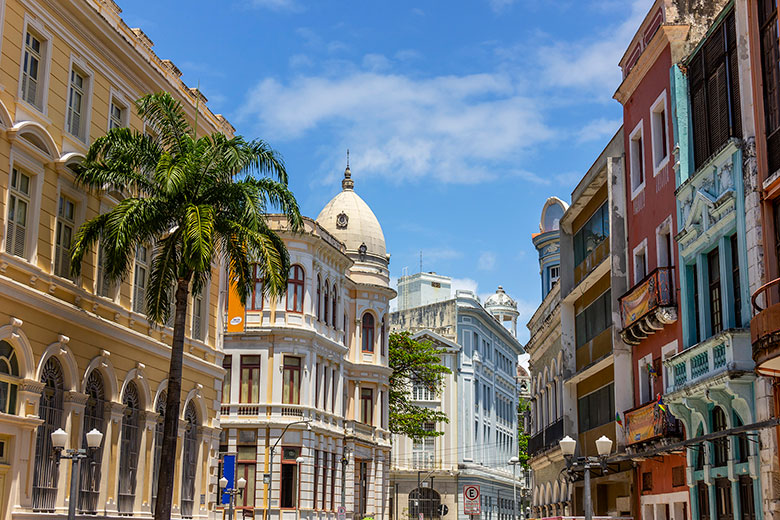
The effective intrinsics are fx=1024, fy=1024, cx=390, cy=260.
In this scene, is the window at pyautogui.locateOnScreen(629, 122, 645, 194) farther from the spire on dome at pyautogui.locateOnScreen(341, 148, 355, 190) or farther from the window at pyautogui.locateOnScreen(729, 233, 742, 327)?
the spire on dome at pyautogui.locateOnScreen(341, 148, 355, 190)

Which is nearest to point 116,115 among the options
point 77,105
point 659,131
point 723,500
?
point 77,105

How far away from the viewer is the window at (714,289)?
2247 centimetres

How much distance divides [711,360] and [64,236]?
48.7ft

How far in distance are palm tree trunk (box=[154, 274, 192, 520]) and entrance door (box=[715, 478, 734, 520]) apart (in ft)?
39.5

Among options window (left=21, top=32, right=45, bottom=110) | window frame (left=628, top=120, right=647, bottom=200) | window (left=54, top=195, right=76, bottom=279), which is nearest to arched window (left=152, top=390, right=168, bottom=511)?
window (left=54, top=195, right=76, bottom=279)

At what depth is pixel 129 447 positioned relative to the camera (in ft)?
89.2

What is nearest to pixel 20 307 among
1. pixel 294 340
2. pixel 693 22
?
pixel 693 22

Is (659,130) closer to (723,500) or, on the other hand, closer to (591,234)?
(591,234)

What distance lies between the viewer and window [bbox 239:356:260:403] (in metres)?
49.8

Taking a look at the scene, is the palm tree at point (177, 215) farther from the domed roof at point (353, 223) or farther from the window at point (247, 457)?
the domed roof at point (353, 223)

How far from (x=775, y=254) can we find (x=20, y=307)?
1537 cm

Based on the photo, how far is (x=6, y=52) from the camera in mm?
21719

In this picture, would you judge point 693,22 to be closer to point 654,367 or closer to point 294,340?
point 654,367

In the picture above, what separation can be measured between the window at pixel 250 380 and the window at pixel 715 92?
99.2ft
